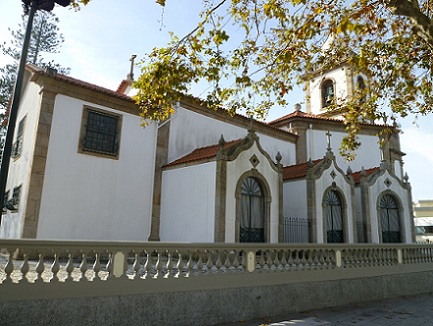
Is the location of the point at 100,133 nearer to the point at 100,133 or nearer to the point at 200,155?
the point at 100,133

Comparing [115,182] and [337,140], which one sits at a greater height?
[337,140]

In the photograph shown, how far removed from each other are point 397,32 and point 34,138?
10450mm

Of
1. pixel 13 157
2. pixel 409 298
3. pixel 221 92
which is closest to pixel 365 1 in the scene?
pixel 221 92

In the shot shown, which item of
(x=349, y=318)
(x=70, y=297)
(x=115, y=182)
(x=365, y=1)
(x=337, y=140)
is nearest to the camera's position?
(x=70, y=297)

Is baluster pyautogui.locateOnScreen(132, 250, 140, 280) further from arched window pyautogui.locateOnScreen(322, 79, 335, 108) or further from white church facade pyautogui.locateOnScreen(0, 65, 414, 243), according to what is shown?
arched window pyautogui.locateOnScreen(322, 79, 335, 108)

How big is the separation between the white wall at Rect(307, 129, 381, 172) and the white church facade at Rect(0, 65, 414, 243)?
163 inches

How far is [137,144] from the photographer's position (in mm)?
12898

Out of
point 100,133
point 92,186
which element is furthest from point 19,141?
point 92,186

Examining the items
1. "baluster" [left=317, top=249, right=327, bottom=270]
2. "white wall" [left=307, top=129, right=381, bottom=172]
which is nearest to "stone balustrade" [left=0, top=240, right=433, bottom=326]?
"baluster" [left=317, top=249, right=327, bottom=270]

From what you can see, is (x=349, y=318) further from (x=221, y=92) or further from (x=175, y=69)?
(x=175, y=69)

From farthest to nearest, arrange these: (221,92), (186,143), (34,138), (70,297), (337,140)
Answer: (337,140) < (186,143) < (34,138) < (221,92) < (70,297)

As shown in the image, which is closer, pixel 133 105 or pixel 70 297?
pixel 70 297

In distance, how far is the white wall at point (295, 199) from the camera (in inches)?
555

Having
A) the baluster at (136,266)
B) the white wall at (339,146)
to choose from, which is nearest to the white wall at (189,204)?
the baluster at (136,266)
